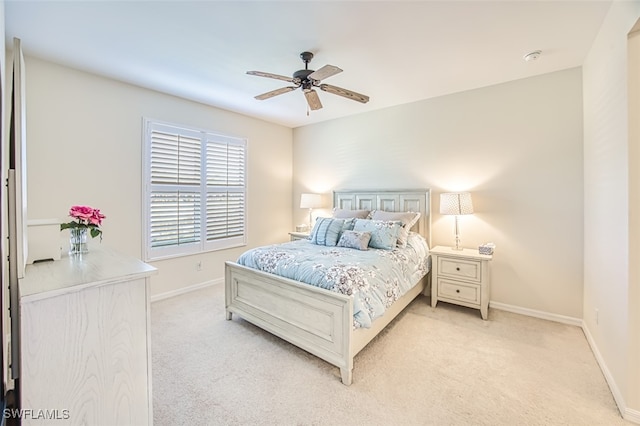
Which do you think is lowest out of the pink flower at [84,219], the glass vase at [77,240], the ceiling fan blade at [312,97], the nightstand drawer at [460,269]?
the nightstand drawer at [460,269]

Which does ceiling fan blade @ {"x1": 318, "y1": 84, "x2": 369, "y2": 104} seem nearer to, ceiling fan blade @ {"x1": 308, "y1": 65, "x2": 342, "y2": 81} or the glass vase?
ceiling fan blade @ {"x1": 308, "y1": 65, "x2": 342, "y2": 81}

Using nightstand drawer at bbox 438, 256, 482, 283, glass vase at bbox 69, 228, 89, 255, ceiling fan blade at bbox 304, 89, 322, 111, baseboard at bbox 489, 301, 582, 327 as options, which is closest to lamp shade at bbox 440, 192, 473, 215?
nightstand drawer at bbox 438, 256, 482, 283

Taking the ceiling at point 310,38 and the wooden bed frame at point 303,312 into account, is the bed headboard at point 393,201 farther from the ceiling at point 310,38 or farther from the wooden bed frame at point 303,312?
the ceiling at point 310,38

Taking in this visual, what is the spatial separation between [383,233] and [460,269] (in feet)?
3.28

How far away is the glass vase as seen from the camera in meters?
1.77

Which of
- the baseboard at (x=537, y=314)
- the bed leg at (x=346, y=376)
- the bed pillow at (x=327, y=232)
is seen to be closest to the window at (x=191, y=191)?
the bed pillow at (x=327, y=232)

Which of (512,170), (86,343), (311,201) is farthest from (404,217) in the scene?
(86,343)

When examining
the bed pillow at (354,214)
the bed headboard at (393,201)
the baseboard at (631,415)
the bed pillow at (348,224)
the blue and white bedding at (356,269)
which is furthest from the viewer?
the bed pillow at (354,214)

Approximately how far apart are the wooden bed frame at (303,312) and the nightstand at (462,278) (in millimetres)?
327

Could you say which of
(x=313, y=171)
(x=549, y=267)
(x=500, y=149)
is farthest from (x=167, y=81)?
(x=549, y=267)

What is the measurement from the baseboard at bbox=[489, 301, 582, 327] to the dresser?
146 inches

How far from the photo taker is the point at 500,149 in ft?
11.1

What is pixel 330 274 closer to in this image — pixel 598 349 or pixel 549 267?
pixel 598 349

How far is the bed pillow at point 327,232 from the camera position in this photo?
11.4ft
